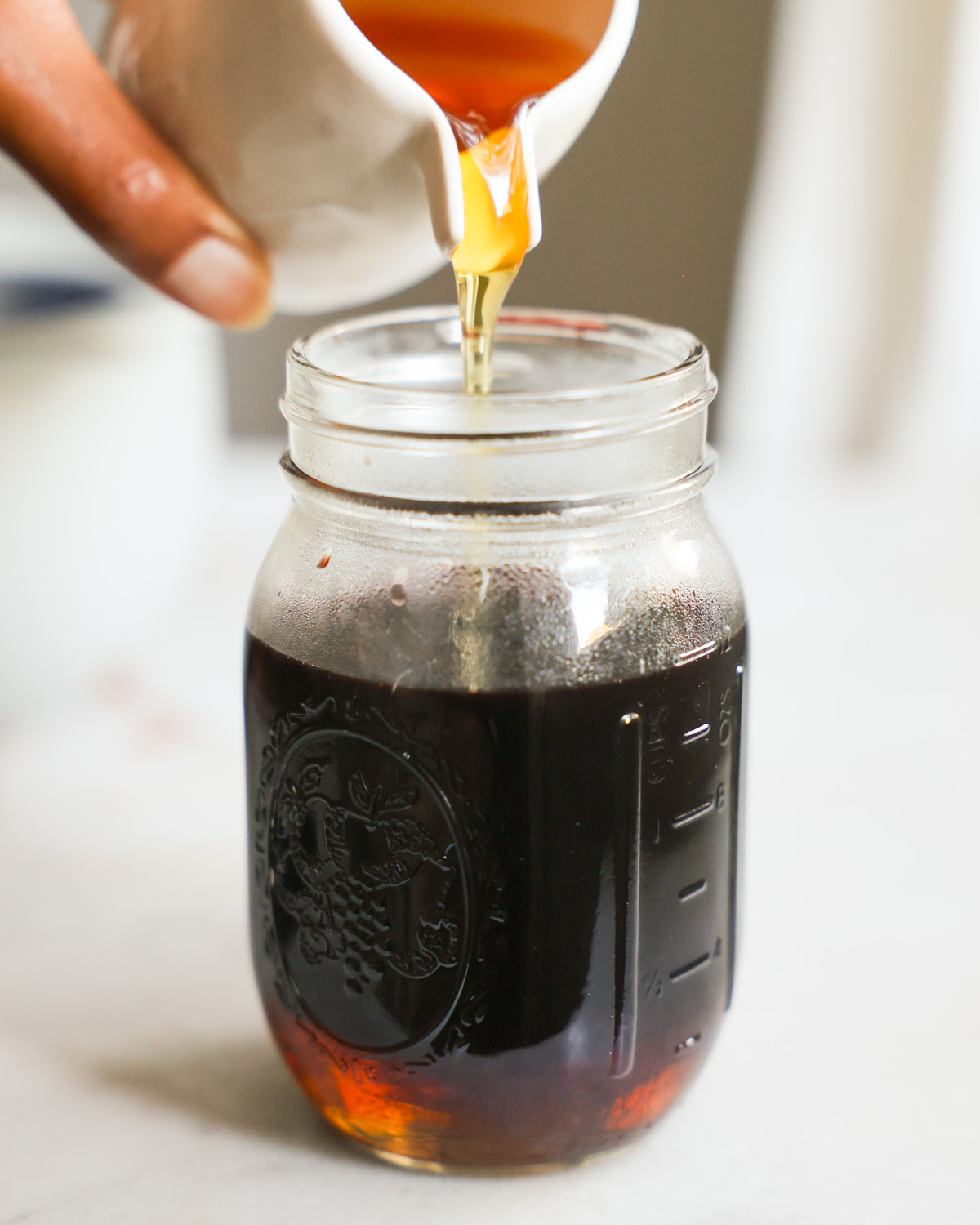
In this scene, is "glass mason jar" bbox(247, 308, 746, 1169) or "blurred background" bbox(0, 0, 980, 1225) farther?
"blurred background" bbox(0, 0, 980, 1225)

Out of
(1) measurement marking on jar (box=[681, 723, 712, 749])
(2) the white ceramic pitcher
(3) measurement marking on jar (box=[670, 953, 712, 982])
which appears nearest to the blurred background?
(3) measurement marking on jar (box=[670, 953, 712, 982])

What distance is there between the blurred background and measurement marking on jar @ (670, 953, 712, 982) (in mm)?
108

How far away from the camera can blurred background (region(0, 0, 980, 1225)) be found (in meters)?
0.78

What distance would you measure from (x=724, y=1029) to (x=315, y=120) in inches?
23.2

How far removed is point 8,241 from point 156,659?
1.40ft

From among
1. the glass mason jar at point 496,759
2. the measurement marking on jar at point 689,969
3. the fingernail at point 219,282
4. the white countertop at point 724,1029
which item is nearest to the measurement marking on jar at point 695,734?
the glass mason jar at point 496,759

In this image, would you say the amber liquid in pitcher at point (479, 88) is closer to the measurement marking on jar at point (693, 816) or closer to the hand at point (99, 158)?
the hand at point (99, 158)

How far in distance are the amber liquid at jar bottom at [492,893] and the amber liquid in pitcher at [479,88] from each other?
0.66 feet

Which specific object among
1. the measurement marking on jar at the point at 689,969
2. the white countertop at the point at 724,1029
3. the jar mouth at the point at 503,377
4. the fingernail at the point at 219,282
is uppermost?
the fingernail at the point at 219,282

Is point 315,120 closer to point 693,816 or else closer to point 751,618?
point 693,816

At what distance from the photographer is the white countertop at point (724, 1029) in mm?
702

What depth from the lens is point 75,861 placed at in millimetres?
1016

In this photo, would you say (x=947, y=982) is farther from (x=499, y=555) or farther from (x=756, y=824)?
(x=499, y=555)

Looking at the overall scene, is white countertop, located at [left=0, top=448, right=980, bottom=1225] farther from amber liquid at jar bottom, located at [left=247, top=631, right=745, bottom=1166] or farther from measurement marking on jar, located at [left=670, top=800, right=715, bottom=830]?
measurement marking on jar, located at [left=670, top=800, right=715, bottom=830]
